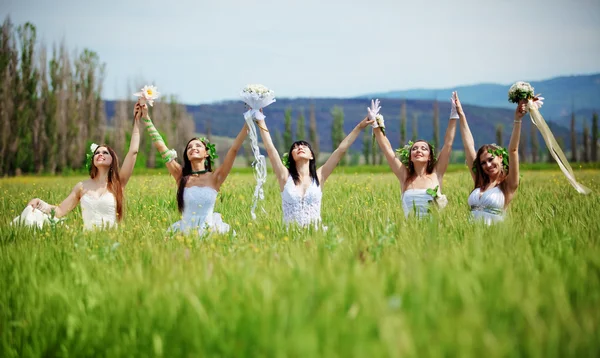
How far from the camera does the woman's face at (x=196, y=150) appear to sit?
7734 millimetres

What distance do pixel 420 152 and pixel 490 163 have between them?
0.91 meters

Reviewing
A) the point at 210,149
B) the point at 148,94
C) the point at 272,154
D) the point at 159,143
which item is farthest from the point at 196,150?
the point at 272,154

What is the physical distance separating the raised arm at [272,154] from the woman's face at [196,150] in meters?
0.92

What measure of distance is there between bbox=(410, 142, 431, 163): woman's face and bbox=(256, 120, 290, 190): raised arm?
170cm

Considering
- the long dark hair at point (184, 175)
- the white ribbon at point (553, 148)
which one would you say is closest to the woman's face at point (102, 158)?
the long dark hair at point (184, 175)

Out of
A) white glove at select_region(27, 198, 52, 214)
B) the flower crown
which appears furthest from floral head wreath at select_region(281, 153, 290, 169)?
white glove at select_region(27, 198, 52, 214)

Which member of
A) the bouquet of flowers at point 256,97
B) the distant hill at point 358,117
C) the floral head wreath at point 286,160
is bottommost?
the floral head wreath at point 286,160

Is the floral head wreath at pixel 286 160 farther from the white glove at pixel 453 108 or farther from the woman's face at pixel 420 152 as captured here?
the white glove at pixel 453 108

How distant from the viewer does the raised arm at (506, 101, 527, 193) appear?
22.2 ft

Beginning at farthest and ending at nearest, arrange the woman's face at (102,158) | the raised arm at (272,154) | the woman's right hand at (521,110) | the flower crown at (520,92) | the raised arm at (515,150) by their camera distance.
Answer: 1. the woman's face at (102,158)
2. the raised arm at (272,154)
3. the flower crown at (520,92)
4. the woman's right hand at (521,110)
5. the raised arm at (515,150)

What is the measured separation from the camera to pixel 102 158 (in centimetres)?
798

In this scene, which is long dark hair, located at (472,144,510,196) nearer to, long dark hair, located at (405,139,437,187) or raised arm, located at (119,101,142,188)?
long dark hair, located at (405,139,437,187)

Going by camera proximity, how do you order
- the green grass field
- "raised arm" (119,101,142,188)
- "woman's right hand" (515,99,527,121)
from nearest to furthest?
the green grass field < "woman's right hand" (515,99,527,121) < "raised arm" (119,101,142,188)

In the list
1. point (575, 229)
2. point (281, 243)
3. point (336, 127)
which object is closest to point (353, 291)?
point (281, 243)
